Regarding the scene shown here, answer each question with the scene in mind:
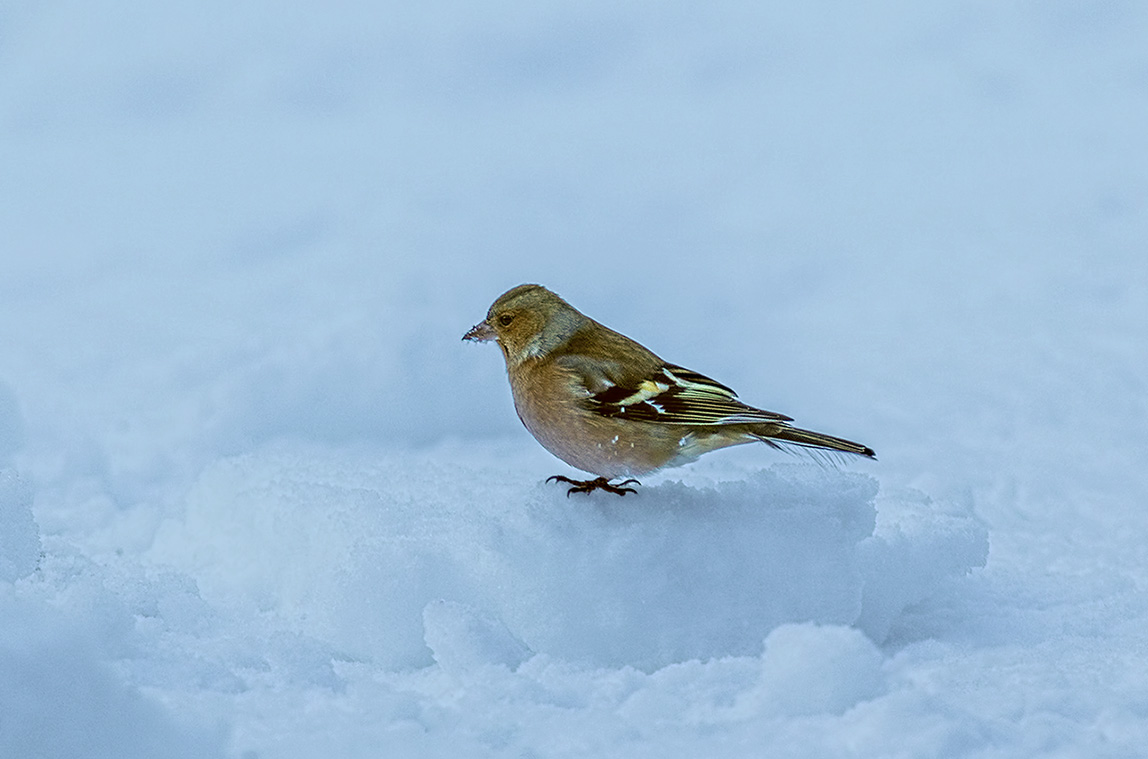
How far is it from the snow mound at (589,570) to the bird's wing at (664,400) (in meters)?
0.27

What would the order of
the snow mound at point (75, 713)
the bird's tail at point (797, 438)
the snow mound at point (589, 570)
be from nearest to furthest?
the snow mound at point (75, 713) → the snow mound at point (589, 570) → the bird's tail at point (797, 438)

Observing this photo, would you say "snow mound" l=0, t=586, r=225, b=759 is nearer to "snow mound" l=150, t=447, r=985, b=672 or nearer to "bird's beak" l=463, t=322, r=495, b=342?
"snow mound" l=150, t=447, r=985, b=672

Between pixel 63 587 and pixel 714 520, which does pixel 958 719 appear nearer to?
pixel 714 520

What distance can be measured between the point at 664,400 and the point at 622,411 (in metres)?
0.13

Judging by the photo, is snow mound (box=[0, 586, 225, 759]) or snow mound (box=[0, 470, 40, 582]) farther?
snow mound (box=[0, 470, 40, 582])

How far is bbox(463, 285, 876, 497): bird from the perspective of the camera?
12.2ft

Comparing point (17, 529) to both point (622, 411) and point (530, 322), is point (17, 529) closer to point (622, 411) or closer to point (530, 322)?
point (530, 322)

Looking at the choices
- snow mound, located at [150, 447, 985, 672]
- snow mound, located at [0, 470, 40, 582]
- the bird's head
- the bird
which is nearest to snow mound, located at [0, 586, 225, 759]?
Answer: snow mound, located at [150, 447, 985, 672]

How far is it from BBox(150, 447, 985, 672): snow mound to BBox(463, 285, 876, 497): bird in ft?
0.51

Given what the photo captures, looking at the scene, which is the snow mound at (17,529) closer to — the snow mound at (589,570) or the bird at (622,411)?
the snow mound at (589,570)

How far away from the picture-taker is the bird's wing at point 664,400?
12.2ft

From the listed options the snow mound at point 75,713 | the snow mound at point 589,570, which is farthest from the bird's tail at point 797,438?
the snow mound at point 75,713

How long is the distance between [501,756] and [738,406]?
1.46m

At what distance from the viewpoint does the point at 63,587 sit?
342 centimetres
